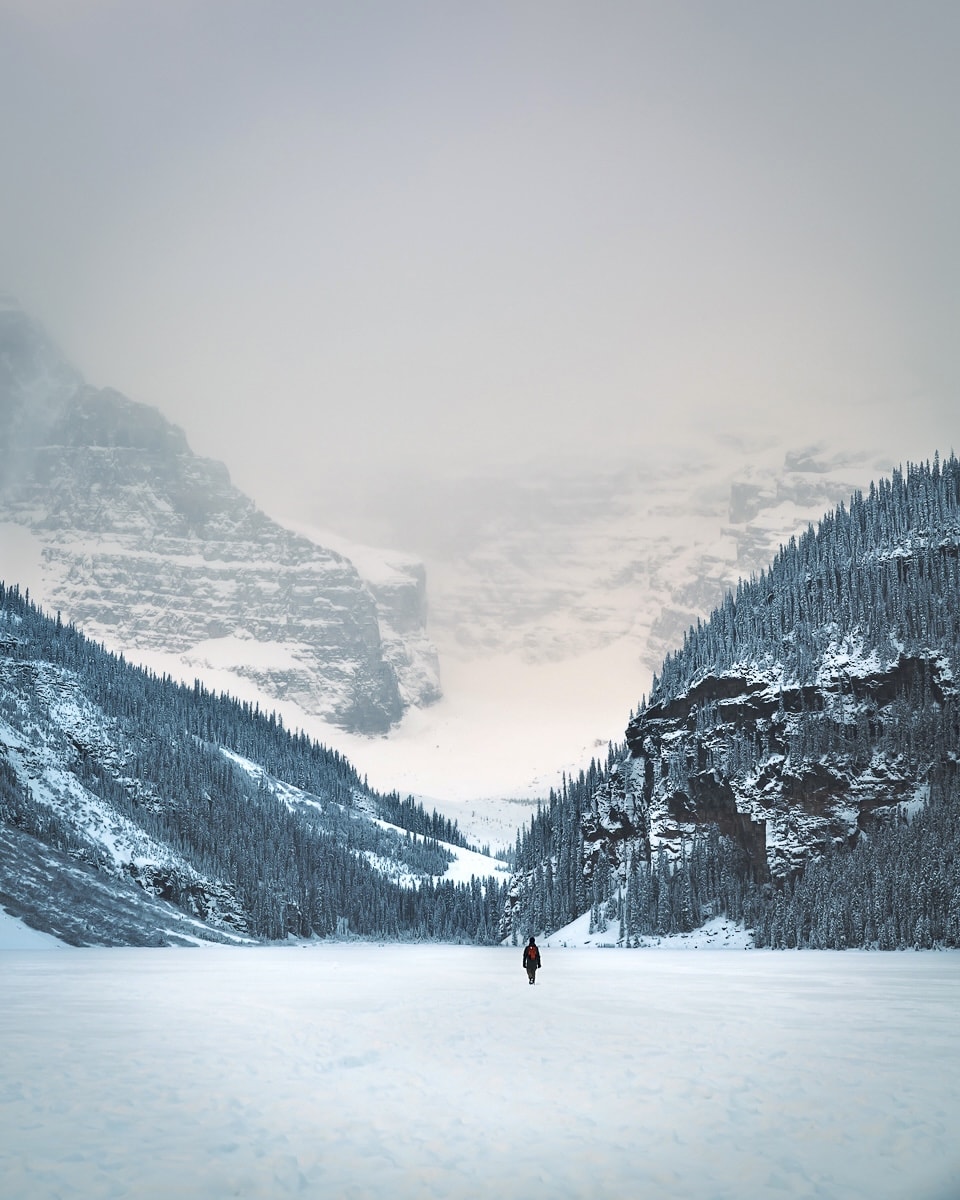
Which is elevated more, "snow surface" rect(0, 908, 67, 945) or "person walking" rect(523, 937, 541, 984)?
"person walking" rect(523, 937, 541, 984)

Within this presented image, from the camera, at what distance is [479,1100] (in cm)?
3431

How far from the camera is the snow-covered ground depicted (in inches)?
1041

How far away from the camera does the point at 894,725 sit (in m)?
198

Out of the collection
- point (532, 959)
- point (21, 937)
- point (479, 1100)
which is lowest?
point (21, 937)

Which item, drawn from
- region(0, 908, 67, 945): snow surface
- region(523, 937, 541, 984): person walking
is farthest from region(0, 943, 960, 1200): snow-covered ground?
region(0, 908, 67, 945): snow surface

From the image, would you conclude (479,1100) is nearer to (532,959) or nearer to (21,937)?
(532,959)

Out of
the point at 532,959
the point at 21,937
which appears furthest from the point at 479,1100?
the point at 21,937

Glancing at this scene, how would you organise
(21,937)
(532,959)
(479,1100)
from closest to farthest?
1. (479,1100)
2. (532,959)
3. (21,937)

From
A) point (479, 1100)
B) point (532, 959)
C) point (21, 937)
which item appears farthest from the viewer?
point (21, 937)

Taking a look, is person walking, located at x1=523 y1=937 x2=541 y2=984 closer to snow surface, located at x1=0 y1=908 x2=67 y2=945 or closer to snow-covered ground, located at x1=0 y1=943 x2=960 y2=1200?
snow-covered ground, located at x1=0 y1=943 x2=960 y2=1200

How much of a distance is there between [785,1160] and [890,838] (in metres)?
164

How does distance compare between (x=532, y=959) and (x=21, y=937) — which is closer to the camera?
(x=532, y=959)

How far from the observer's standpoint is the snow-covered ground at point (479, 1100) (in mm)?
26453

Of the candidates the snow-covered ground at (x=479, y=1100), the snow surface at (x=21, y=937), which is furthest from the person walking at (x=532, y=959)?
the snow surface at (x=21, y=937)
